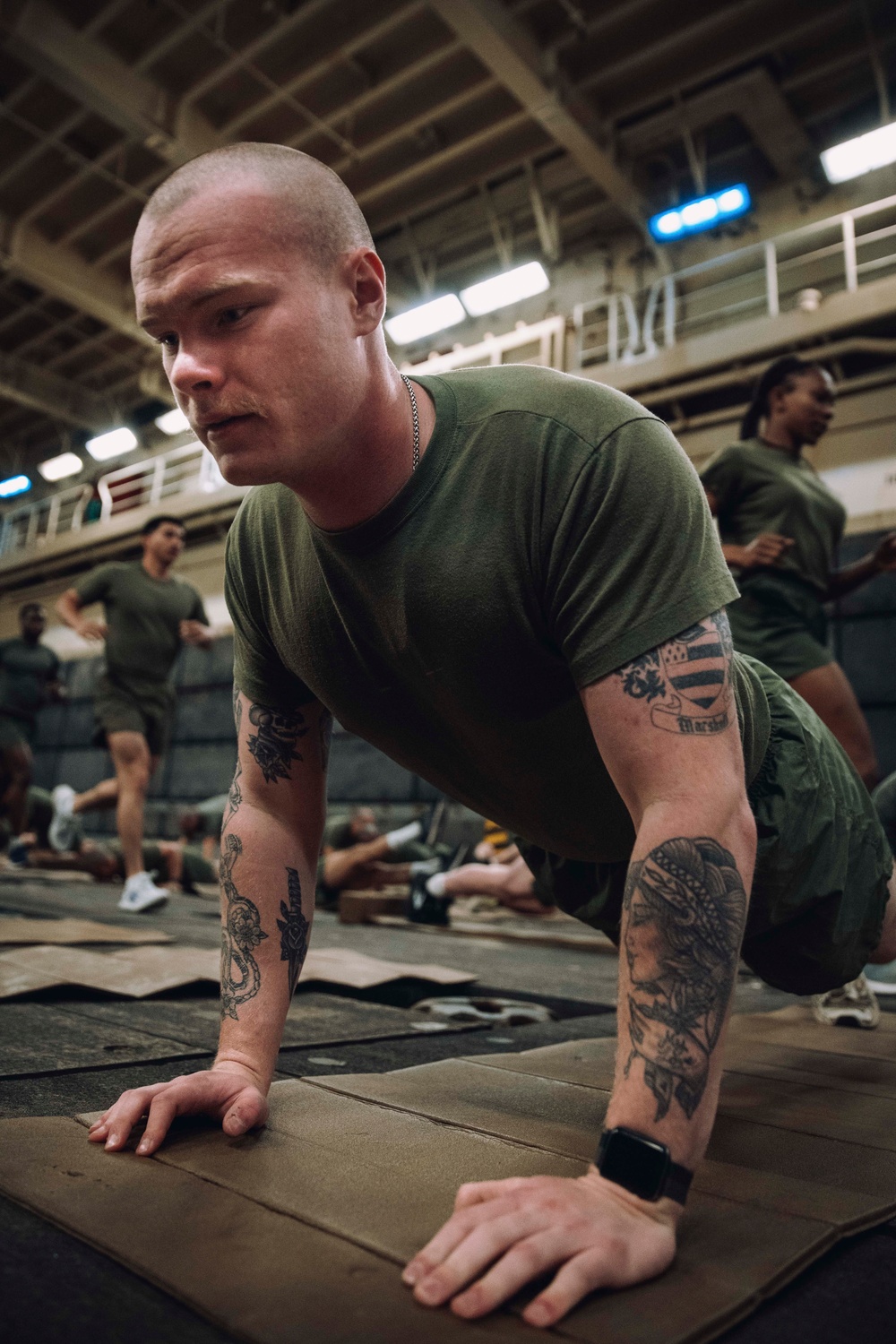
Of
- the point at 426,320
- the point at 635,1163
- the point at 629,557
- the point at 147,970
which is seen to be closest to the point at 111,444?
the point at 426,320

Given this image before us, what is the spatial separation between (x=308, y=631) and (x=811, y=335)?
20.4ft

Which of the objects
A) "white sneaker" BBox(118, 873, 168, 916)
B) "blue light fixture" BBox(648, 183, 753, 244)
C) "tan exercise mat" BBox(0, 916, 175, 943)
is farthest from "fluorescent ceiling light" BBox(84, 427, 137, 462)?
"tan exercise mat" BBox(0, 916, 175, 943)

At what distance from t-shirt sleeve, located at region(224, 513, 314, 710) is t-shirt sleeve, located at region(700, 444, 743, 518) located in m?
1.86

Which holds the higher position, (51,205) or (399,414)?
(51,205)

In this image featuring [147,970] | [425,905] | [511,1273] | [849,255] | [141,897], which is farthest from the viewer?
[849,255]

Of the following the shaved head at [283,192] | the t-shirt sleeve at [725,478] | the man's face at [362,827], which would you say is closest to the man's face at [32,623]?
the man's face at [362,827]

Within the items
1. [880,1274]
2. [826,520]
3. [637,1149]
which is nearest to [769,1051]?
[880,1274]

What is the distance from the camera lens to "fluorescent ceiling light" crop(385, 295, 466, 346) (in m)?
9.00

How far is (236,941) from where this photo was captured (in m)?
1.07

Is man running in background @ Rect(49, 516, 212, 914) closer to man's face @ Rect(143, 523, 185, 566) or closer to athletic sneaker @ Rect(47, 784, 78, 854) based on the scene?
man's face @ Rect(143, 523, 185, 566)

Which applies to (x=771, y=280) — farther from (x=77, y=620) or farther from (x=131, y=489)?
(x=131, y=489)

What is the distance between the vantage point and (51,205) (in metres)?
8.60

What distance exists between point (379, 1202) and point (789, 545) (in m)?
2.17

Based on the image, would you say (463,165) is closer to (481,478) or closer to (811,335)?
(811,335)
